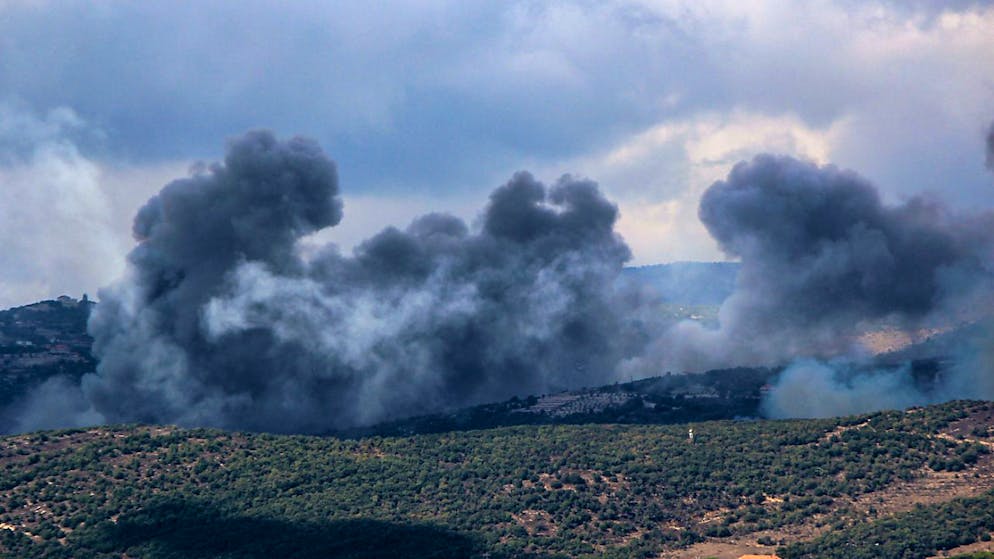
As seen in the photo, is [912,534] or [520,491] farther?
[520,491]

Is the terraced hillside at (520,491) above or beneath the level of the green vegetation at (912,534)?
above

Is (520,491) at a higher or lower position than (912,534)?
higher

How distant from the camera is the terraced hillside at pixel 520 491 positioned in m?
120

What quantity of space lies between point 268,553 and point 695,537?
115 feet

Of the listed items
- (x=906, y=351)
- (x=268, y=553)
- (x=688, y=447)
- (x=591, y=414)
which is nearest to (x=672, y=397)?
(x=591, y=414)

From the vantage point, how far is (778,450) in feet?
454

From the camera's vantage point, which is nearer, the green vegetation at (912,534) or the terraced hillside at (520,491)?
the green vegetation at (912,534)

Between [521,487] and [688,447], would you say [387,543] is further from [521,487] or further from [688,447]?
[688,447]

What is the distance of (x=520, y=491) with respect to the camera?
132750mm

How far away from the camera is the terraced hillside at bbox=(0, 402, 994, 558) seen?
393 feet

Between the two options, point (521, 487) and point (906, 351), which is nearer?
point (521, 487)

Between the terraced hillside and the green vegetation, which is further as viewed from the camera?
the terraced hillside

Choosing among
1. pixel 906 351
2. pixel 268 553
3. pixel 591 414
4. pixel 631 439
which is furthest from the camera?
pixel 906 351

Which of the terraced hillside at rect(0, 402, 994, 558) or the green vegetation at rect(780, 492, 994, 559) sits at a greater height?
the terraced hillside at rect(0, 402, 994, 558)
